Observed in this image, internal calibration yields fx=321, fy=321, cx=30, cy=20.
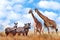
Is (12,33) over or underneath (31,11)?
underneath

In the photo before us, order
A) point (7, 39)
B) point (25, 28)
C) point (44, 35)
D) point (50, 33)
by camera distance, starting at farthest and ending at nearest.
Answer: point (25, 28)
point (50, 33)
point (44, 35)
point (7, 39)

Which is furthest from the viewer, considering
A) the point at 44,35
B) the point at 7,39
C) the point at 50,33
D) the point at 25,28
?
the point at 25,28

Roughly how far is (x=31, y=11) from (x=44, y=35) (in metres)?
2.34

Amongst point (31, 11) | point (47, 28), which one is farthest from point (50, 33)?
point (31, 11)

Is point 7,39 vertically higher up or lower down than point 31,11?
lower down

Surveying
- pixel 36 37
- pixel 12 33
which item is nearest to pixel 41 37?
pixel 36 37

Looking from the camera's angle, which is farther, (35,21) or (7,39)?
(35,21)

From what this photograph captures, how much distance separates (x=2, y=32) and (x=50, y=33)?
3.14 m

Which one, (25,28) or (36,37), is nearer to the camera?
(36,37)

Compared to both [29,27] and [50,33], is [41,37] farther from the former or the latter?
[29,27]

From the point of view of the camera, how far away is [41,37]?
17328 mm

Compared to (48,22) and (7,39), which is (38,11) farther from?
(7,39)

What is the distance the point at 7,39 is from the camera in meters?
16.8

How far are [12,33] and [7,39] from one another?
Result: 3.35m
